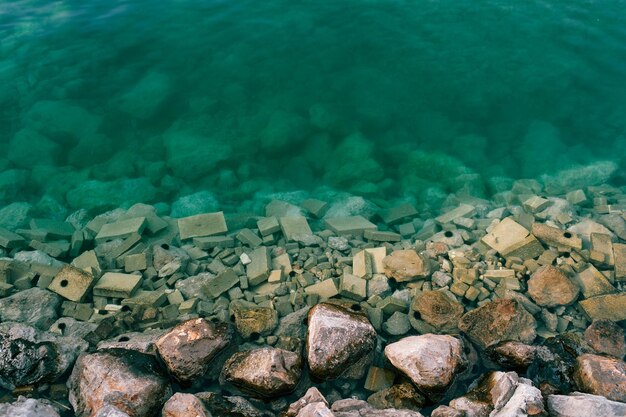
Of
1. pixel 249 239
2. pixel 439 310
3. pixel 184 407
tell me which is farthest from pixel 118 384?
pixel 439 310

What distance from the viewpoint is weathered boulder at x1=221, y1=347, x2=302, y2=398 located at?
4.90 m

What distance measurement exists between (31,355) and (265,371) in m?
2.40

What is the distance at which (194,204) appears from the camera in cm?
840

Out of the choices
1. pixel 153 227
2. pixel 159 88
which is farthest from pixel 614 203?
pixel 159 88

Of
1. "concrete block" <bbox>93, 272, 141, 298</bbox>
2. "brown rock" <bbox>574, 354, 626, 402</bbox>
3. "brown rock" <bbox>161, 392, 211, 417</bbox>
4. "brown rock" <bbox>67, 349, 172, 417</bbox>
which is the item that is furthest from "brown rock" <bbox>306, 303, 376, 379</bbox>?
"concrete block" <bbox>93, 272, 141, 298</bbox>

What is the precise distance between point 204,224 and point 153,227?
2.62 feet

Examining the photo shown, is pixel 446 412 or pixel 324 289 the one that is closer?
pixel 446 412

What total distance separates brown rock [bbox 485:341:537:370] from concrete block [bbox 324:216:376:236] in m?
2.71

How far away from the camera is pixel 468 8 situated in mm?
12727

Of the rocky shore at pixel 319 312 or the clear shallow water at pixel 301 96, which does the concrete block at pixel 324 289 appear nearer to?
the rocky shore at pixel 319 312

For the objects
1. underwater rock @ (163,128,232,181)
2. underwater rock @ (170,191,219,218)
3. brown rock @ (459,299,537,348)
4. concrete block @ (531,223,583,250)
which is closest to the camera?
brown rock @ (459,299,537,348)

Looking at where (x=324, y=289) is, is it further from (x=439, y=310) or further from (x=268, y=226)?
(x=268, y=226)

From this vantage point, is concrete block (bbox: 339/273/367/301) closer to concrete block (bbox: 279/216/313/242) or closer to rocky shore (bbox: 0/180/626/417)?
rocky shore (bbox: 0/180/626/417)

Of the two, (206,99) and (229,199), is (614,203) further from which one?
(206,99)
